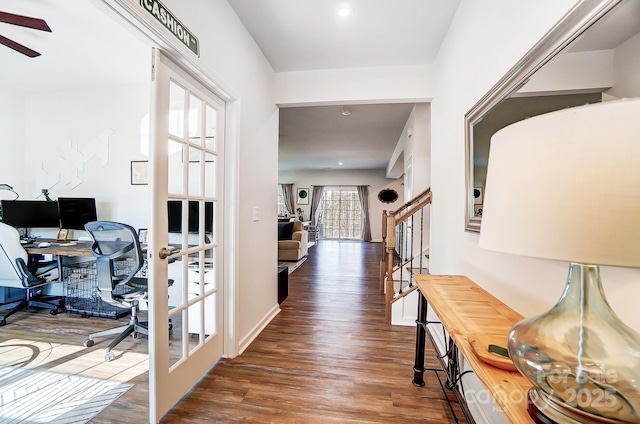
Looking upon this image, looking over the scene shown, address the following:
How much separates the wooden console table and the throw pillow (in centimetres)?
505

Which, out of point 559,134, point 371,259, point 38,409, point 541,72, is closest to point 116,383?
point 38,409

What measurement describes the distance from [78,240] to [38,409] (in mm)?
2320

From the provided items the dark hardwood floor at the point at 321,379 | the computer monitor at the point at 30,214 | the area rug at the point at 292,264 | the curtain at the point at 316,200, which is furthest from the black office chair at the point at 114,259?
the curtain at the point at 316,200

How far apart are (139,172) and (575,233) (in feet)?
12.8

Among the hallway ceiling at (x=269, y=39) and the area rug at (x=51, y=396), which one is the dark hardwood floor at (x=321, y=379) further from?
the hallway ceiling at (x=269, y=39)

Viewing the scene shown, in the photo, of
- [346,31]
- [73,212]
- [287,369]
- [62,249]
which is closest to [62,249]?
[62,249]

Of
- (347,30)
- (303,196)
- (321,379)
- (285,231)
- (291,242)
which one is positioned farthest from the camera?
(303,196)

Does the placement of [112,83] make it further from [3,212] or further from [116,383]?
[116,383]

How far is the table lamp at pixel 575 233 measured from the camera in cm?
43

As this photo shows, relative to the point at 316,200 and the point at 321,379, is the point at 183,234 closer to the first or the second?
the point at 321,379

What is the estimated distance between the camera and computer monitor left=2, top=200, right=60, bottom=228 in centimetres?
314

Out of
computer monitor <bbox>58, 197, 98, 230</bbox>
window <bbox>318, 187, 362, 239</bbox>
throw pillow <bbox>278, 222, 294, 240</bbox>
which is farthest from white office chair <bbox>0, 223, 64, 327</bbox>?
window <bbox>318, 187, 362, 239</bbox>

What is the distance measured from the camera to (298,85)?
9.70ft

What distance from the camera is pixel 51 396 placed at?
174 centimetres
